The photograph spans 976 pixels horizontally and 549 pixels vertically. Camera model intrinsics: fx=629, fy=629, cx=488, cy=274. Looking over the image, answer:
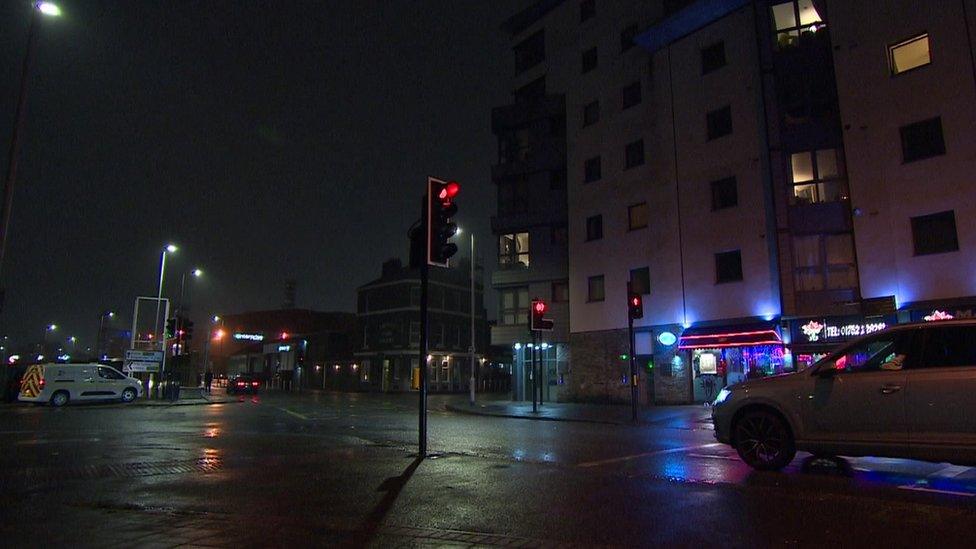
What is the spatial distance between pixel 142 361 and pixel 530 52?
27331 mm

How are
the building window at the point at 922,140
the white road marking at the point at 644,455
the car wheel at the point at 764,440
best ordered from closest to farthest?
the car wheel at the point at 764,440
the white road marking at the point at 644,455
the building window at the point at 922,140

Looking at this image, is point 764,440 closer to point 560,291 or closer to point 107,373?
point 560,291

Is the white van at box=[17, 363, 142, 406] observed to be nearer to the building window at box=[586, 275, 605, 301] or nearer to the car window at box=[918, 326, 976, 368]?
the building window at box=[586, 275, 605, 301]

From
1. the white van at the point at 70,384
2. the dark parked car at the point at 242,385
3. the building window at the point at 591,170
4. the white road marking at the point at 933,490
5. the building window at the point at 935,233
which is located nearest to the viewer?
the white road marking at the point at 933,490

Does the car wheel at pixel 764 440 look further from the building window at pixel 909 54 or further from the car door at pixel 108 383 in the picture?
the car door at pixel 108 383

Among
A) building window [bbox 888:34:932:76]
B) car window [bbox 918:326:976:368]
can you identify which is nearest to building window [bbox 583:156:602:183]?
building window [bbox 888:34:932:76]

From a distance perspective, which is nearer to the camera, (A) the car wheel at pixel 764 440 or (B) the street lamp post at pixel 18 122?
(A) the car wheel at pixel 764 440

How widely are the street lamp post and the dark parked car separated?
3275 cm

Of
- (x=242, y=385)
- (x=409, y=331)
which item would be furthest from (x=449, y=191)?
(x=409, y=331)

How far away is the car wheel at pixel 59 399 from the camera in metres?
26.6

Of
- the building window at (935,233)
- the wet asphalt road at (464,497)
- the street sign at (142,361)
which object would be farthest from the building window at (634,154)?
the street sign at (142,361)

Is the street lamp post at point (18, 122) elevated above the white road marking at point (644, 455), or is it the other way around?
the street lamp post at point (18, 122)

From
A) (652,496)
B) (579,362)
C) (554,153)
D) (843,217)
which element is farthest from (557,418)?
(554,153)

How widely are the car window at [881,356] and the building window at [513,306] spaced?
1019 inches
